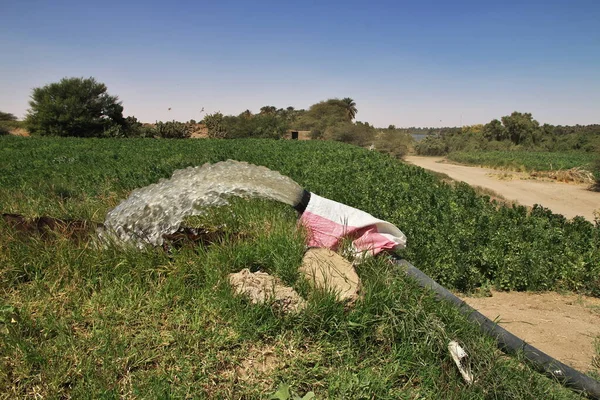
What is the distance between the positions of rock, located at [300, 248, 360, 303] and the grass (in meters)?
0.08

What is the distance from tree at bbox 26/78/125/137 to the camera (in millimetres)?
36406

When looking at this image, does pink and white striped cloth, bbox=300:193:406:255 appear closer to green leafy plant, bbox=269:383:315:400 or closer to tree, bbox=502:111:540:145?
green leafy plant, bbox=269:383:315:400

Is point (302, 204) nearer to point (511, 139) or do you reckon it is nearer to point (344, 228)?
point (344, 228)

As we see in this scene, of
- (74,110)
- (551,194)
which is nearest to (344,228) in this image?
(551,194)

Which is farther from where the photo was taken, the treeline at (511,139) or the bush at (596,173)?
the treeline at (511,139)

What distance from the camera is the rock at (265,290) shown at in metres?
2.54

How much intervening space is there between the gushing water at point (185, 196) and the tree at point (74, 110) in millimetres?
38671

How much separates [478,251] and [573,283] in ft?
4.70

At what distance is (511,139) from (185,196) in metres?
66.8

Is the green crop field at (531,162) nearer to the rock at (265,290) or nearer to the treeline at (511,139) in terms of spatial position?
the treeline at (511,139)

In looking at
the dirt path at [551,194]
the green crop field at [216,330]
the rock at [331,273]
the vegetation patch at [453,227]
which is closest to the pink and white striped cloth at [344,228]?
the green crop field at [216,330]

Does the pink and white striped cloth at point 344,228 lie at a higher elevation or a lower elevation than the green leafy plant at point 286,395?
higher

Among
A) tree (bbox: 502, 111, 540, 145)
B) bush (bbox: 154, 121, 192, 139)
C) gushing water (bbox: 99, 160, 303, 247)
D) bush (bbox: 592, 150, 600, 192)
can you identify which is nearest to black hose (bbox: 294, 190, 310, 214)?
gushing water (bbox: 99, 160, 303, 247)

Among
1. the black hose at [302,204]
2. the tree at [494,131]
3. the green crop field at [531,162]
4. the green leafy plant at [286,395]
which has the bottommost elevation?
the green crop field at [531,162]
